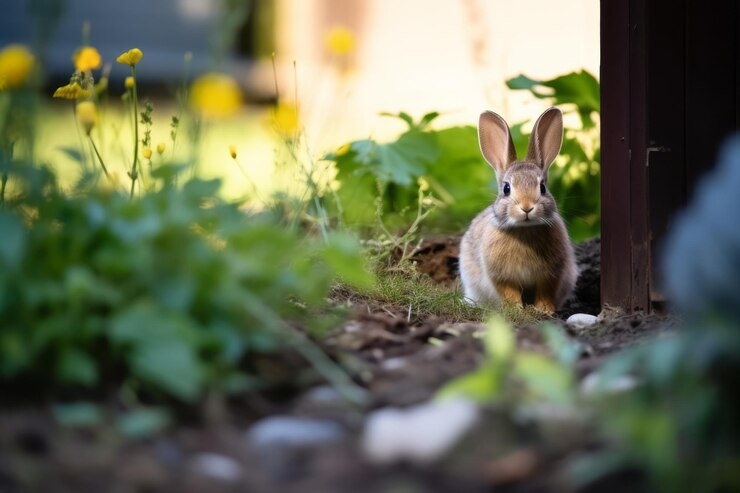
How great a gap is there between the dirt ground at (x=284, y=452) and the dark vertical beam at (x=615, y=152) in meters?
1.56

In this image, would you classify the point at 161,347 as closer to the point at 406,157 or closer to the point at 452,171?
the point at 406,157

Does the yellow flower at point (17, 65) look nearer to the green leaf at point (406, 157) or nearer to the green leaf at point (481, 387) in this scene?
the green leaf at point (481, 387)

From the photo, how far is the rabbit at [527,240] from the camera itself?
4156 millimetres

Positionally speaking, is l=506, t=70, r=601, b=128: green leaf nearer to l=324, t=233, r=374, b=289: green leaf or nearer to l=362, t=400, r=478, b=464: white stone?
l=324, t=233, r=374, b=289: green leaf

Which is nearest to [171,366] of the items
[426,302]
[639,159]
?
[426,302]

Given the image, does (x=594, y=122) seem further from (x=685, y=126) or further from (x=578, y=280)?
(x=685, y=126)

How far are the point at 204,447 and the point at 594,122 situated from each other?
12.1ft

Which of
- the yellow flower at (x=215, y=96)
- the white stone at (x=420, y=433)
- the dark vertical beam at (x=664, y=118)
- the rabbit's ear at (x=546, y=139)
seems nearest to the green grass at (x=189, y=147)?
the yellow flower at (x=215, y=96)

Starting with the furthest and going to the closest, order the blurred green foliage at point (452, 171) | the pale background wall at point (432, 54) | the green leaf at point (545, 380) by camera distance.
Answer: the pale background wall at point (432, 54) → the blurred green foliage at point (452, 171) → the green leaf at point (545, 380)

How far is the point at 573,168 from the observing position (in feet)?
17.0

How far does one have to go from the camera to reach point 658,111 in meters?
3.74

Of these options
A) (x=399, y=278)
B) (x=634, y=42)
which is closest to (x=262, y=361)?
(x=399, y=278)

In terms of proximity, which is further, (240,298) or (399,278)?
(399,278)

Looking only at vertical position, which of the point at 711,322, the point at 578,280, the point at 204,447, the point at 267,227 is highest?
the point at 267,227
